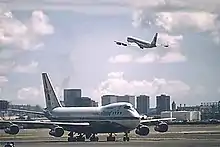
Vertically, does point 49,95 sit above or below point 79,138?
above

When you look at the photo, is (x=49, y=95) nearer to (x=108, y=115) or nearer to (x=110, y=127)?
(x=108, y=115)

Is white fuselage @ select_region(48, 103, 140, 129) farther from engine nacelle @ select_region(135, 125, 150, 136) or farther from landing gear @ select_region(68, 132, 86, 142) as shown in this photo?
engine nacelle @ select_region(135, 125, 150, 136)

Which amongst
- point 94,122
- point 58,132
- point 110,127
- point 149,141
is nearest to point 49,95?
point 94,122

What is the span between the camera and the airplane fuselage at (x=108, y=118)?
9231cm

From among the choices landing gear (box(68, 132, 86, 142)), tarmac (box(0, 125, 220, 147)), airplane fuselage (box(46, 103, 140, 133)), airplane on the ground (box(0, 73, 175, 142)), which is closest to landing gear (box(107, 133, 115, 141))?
airplane on the ground (box(0, 73, 175, 142))

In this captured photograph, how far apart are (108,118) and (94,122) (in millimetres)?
2632

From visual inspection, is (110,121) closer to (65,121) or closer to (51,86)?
(65,121)

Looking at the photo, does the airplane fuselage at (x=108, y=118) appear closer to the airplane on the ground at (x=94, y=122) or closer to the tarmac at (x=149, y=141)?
the airplane on the ground at (x=94, y=122)

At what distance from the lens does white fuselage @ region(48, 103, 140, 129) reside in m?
92.2

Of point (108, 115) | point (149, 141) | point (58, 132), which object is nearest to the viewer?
point (149, 141)

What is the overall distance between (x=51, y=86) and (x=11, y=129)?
26989 millimetres

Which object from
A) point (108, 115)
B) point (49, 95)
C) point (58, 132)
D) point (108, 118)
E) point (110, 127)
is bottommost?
point (58, 132)

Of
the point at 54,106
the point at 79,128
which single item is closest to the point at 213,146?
the point at 79,128

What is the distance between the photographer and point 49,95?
115m
